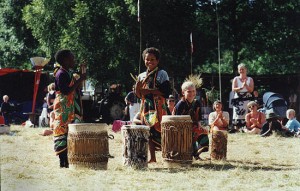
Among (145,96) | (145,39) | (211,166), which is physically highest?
(145,39)

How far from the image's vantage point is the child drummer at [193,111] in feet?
25.2

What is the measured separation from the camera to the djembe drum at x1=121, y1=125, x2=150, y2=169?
6.84 m

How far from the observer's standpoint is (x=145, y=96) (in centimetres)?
735

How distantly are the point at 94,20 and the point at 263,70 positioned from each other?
14856 mm

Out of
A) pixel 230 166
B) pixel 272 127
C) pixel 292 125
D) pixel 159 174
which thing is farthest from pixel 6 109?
pixel 159 174

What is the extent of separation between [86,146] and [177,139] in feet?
4.14

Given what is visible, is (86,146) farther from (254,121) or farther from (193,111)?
(254,121)

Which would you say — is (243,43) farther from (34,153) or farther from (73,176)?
(73,176)

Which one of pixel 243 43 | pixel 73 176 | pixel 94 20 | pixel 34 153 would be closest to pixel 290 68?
pixel 243 43

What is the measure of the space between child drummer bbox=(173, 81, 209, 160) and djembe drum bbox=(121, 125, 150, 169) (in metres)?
0.98

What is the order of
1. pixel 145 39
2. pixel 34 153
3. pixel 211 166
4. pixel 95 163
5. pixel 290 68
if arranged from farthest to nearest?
pixel 290 68 < pixel 145 39 < pixel 34 153 < pixel 211 166 < pixel 95 163

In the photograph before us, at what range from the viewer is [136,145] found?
6.87m

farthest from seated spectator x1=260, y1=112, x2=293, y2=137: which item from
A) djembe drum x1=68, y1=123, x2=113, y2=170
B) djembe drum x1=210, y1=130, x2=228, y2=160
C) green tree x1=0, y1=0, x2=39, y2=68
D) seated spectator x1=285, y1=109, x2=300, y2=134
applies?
green tree x1=0, y1=0, x2=39, y2=68

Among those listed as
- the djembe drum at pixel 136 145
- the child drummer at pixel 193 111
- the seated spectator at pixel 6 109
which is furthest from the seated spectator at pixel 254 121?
the seated spectator at pixel 6 109
